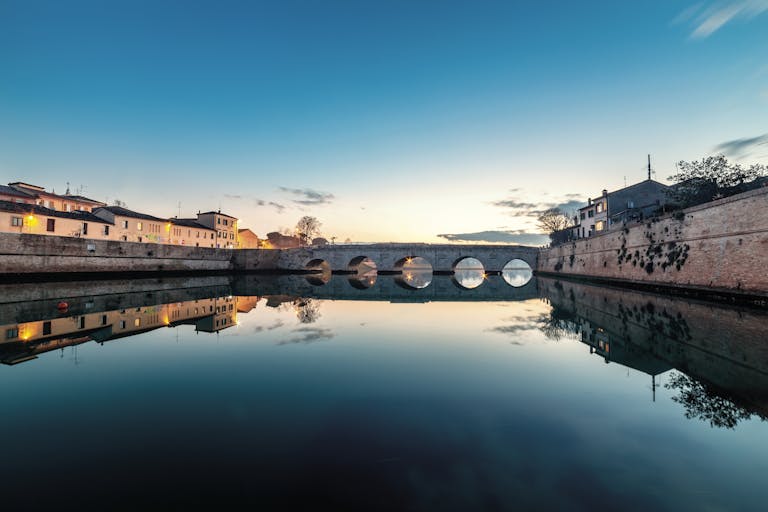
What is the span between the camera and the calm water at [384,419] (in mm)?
3717

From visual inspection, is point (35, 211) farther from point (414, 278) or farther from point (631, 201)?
point (631, 201)

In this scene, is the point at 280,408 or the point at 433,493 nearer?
the point at 433,493

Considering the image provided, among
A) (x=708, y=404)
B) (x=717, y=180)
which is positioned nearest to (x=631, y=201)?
(x=717, y=180)

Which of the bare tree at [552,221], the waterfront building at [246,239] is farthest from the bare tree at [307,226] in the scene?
the bare tree at [552,221]

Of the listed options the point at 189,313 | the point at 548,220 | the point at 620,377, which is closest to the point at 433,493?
the point at 620,377

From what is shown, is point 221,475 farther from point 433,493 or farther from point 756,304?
point 756,304

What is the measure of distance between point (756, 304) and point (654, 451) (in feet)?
63.4

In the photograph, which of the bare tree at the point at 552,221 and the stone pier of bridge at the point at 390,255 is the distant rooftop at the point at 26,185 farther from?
the bare tree at the point at 552,221

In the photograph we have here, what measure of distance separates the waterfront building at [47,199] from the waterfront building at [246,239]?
27.1m

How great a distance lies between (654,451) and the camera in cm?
474

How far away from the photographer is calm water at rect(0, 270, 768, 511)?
12.2 feet

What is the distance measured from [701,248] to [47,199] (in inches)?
3114

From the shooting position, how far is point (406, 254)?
189ft

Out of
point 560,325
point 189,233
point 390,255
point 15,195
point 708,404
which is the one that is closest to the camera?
Answer: point 708,404
